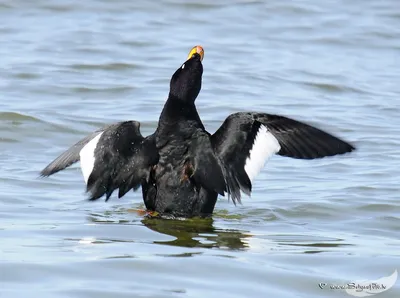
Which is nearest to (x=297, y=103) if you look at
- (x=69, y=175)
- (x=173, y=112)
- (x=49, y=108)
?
(x=49, y=108)

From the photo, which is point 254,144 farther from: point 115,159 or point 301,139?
point 115,159

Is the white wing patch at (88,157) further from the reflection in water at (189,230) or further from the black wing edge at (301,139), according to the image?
the black wing edge at (301,139)

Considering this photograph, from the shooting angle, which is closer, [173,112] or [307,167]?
[173,112]

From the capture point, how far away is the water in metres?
Result: 5.93

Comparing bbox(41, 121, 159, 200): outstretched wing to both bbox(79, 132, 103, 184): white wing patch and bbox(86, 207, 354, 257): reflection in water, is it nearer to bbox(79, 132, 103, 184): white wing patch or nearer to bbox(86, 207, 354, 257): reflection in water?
bbox(79, 132, 103, 184): white wing patch

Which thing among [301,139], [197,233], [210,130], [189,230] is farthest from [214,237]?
[210,130]

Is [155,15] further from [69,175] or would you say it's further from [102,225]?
[102,225]

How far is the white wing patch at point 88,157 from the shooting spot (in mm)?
7340

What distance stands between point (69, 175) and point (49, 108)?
10.0ft

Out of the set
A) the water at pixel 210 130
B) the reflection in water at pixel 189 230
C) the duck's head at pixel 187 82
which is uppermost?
the duck's head at pixel 187 82

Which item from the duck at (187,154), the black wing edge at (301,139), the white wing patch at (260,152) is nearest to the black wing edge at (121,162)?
the duck at (187,154)

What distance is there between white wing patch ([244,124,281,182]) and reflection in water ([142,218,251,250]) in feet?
1.52

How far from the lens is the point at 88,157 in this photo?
738cm

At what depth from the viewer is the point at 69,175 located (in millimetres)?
9461
